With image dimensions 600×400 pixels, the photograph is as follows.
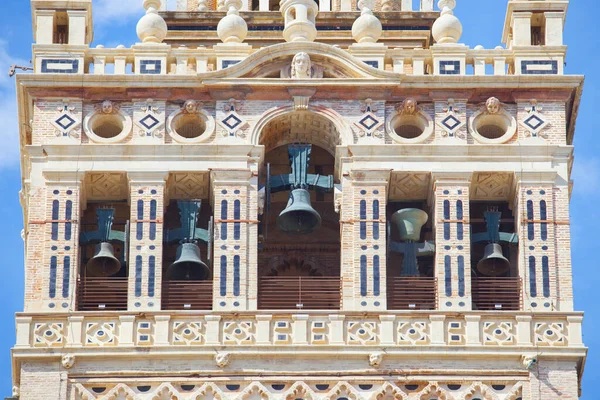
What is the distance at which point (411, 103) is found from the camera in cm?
5278

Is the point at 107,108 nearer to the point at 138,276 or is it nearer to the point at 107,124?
the point at 107,124

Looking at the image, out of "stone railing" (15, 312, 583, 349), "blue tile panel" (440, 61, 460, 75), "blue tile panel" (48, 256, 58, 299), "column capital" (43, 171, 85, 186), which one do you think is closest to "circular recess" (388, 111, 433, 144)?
"blue tile panel" (440, 61, 460, 75)

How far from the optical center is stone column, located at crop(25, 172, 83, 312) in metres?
50.8

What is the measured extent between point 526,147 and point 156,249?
6037 millimetres

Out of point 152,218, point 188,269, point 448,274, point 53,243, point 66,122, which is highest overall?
point 66,122

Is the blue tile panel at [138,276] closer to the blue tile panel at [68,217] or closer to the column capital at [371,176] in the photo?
the blue tile panel at [68,217]

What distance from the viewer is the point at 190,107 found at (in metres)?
52.8

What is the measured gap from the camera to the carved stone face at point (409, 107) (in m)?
52.8

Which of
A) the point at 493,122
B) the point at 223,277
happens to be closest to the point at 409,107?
the point at 493,122

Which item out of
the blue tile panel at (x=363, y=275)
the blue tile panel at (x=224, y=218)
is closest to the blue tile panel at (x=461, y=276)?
the blue tile panel at (x=363, y=275)

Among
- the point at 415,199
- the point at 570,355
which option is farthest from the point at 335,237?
the point at 570,355

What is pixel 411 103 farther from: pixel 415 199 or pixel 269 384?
pixel 269 384

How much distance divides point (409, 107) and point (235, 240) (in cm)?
368

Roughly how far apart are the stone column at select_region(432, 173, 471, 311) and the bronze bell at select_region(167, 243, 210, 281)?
3640 millimetres
